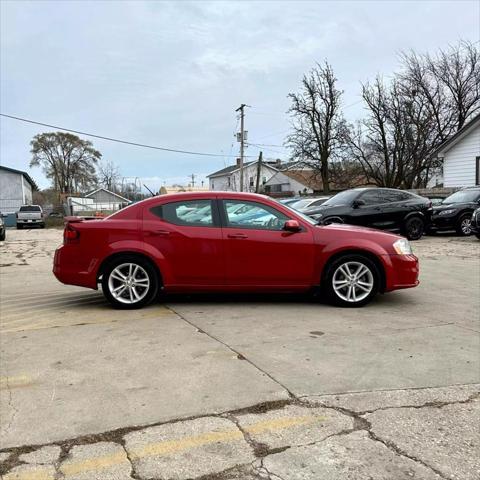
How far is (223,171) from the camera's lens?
8531 cm

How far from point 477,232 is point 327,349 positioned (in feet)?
38.4

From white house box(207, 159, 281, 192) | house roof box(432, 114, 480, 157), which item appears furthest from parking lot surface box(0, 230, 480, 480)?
white house box(207, 159, 281, 192)

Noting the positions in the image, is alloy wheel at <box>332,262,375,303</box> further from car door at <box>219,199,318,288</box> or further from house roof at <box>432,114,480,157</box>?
house roof at <box>432,114,480,157</box>

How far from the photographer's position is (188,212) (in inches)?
263

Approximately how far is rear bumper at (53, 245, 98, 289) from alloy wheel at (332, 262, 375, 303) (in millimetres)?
3090

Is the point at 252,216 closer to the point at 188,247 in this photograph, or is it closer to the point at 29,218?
the point at 188,247

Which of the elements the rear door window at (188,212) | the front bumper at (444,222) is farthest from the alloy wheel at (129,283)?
the front bumper at (444,222)

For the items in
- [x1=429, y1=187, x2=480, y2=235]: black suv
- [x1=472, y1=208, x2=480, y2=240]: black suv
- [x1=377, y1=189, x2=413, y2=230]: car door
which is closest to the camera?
[x1=472, y1=208, x2=480, y2=240]: black suv

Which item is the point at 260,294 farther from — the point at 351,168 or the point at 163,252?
the point at 351,168

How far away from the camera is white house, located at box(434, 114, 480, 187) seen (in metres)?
23.8

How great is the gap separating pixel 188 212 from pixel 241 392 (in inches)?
129

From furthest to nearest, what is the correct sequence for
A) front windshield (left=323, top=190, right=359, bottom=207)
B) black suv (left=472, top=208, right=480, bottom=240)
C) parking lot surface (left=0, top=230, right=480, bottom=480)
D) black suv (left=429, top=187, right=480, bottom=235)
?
black suv (left=429, top=187, right=480, bottom=235) → front windshield (left=323, top=190, right=359, bottom=207) → black suv (left=472, top=208, right=480, bottom=240) → parking lot surface (left=0, top=230, right=480, bottom=480)

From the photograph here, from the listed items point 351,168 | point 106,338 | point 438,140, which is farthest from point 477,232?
point 351,168

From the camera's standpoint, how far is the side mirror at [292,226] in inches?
256
